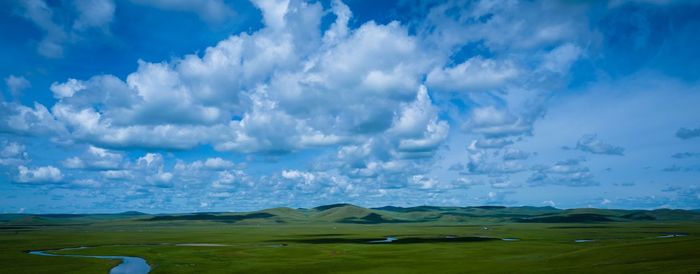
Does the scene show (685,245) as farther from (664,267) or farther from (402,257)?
(402,257)

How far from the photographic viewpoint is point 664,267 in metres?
48.5

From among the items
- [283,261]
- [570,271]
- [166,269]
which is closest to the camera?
[570,271]

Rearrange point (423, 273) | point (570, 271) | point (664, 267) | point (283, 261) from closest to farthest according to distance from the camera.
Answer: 1. point (664, 267)
2. point (570, 271)
3. point (423, 273)
4. point (283, 261)

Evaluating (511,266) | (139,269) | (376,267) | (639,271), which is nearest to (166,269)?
(139,269)

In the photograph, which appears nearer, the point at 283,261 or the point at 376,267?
the point at 376,267

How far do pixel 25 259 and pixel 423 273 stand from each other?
68.0 metres

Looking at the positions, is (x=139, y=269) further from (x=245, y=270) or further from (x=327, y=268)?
Result: (x=327, y=268)

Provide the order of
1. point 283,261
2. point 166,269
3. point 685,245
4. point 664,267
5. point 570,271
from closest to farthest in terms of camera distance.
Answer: point 664,267
point 570,271
point 685,245
point 166,269
point 283,261

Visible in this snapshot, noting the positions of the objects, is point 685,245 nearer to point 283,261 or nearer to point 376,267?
point 376,267

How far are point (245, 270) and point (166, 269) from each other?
1228 centimetres

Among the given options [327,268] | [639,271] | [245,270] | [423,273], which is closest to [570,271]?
[639,271]

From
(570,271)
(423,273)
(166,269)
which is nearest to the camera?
(570,271)

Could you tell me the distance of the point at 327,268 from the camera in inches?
2692

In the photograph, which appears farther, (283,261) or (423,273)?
(283,261)
